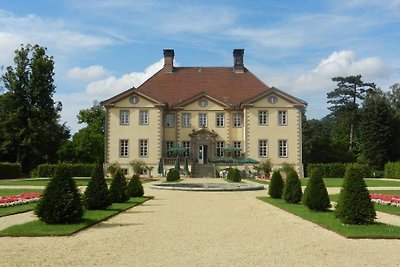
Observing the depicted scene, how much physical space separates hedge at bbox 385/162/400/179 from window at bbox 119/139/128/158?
999 inches

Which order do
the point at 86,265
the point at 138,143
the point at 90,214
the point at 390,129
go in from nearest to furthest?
the point at 86,265, the point at 90,214, the point at 138,143, the point at 390,129

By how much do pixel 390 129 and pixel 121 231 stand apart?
50736 millimetres

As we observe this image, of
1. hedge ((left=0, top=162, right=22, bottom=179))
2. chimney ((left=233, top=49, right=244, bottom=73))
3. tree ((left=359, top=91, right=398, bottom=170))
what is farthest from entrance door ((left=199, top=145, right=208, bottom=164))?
tree ((left=359, top=91, right=398, bottom=170))

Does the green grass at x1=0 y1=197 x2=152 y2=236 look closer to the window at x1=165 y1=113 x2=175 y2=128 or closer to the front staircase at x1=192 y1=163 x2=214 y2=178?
the front staircase at x1=192 y1=163 x2=214 y2=178

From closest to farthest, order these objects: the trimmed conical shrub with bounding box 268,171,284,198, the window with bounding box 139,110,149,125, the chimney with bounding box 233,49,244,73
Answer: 1. the trimmed conical shrub with bounding box 268,171,284,198
2. the window with bounding box 139,110,149,125
3. the chimney with bounding box 233,49,244,73

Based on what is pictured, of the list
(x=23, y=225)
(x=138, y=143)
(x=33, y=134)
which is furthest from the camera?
(x=138, y=143)

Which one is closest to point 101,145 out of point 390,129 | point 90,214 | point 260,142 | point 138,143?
point 138,143

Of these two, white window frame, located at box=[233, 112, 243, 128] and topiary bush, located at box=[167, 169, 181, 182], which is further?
white window frame, located at box=[233, 112, 243, 128]

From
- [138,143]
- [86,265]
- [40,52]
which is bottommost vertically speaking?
[86,265]

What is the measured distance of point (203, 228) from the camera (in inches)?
480

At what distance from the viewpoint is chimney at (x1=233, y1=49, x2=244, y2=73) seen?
53906 millimetres

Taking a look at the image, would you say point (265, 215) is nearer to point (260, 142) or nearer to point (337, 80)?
point (260, 142)

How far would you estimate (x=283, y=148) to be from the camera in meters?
48.5

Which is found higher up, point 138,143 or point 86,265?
point 138,143
